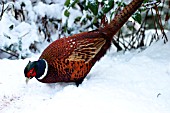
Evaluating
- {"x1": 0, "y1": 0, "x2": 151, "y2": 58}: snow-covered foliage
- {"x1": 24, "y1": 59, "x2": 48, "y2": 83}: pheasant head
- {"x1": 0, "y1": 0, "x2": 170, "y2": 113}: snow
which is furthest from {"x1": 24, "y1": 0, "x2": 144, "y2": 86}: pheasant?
{"x1": 0, "y1": 0, "x2": 151, "y2": 58}: snow-covered foliage

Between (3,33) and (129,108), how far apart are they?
2.32 metres

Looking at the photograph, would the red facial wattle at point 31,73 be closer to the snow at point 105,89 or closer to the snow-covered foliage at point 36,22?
the snow at point 105,89

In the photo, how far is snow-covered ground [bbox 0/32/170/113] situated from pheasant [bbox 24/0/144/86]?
0.42ft

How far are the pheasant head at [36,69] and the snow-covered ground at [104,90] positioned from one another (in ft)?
0.54

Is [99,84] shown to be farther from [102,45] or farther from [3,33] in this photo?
[3,33]

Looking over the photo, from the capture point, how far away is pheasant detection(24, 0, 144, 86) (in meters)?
3.47

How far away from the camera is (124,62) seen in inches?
162

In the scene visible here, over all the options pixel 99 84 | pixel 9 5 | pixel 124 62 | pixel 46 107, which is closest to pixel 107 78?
pixel 99 84

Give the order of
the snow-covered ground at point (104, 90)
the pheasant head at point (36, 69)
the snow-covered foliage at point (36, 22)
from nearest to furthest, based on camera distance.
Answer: the snow-covered ground at point (104, 90), the pheasant head at point (36, 69), the snow-covered foliage at point (36, 22)

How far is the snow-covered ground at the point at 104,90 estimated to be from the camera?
3.05m

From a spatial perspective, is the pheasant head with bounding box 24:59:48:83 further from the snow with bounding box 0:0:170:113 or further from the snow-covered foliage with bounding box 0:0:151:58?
the snow-covered foliage with bounding box 0:0:151:58

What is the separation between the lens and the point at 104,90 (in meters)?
3.35

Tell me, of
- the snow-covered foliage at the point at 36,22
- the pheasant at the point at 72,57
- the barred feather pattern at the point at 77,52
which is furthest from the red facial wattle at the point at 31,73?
the snow-covered foliage at the point at 36,22

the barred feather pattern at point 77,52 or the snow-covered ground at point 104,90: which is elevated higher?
the barred feather pattern at point 77,52
